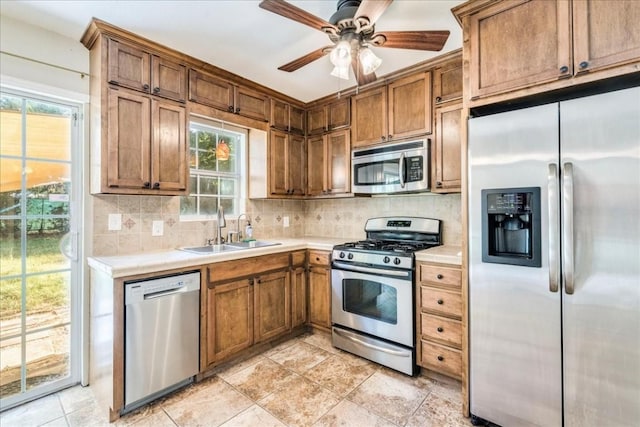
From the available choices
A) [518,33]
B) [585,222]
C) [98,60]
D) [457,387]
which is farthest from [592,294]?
[98,60]

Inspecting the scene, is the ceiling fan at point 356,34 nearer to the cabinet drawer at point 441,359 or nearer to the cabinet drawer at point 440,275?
the cabinet drawer at point 440,275

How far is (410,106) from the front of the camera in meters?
2.74

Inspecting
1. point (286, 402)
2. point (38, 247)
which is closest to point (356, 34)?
point (286, 402)

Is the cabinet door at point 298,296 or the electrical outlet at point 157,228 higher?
the electrical outlet at point 157,228

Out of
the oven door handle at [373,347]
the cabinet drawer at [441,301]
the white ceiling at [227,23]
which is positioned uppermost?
the white ceiling at [227,23]

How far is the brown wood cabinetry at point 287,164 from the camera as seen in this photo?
10.6ft

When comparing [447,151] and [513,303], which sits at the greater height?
[447,151]

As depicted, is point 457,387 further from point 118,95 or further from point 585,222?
point 118,95

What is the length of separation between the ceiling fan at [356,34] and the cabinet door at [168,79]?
1.08 m

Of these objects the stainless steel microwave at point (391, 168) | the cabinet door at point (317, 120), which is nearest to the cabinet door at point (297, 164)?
the cabinet door at point (317, 120)

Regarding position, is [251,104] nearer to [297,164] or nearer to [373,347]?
[297,164]

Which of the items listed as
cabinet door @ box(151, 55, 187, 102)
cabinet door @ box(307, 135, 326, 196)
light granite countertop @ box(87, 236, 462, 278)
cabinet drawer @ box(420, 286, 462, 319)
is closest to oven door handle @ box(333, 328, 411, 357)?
cabinet drawer @ box(420, 286, 462, 319)

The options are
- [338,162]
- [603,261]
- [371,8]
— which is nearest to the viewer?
[603,261]

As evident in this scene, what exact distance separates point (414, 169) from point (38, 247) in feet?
9.49
